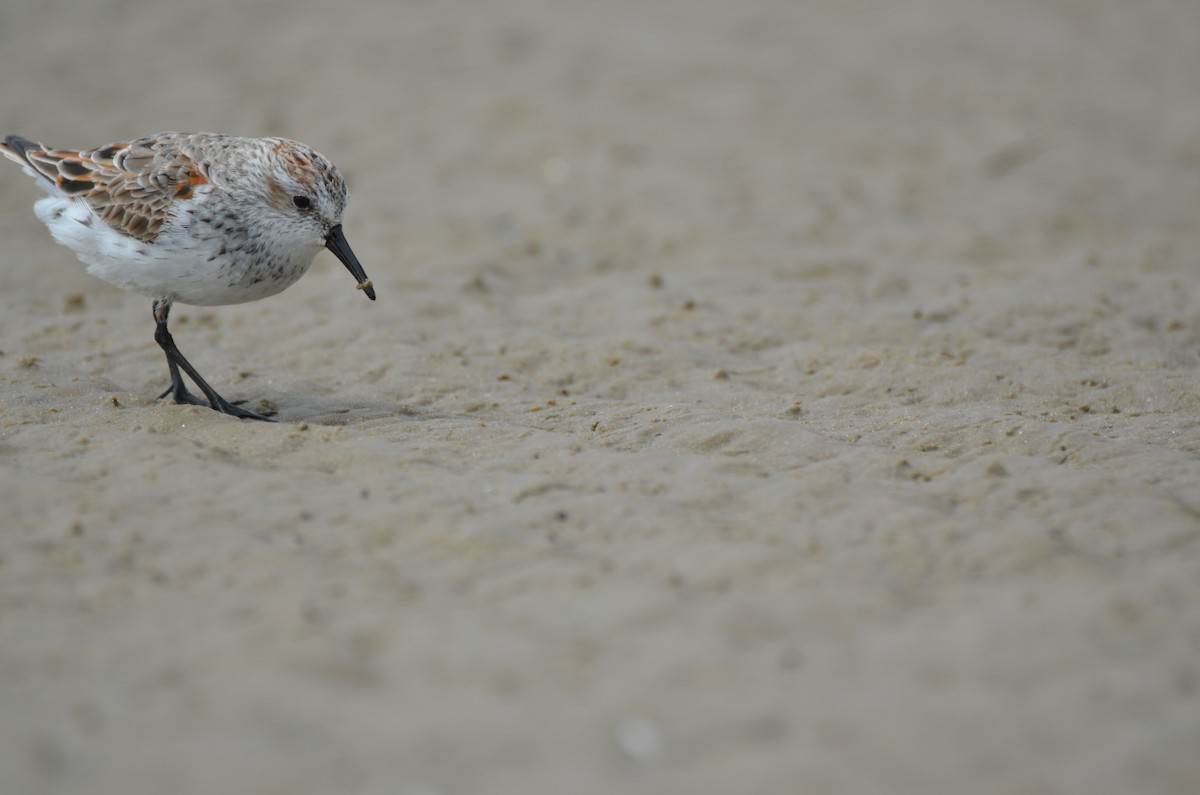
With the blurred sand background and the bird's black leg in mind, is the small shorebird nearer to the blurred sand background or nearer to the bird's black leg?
the bird's black leg

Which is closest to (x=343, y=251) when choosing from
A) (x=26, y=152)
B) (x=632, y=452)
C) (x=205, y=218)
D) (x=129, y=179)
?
(x=205, y=218)

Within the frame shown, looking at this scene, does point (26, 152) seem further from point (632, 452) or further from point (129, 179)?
point (632, 452)

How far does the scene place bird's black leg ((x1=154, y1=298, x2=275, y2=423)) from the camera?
5.71 meters

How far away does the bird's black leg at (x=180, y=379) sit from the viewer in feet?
18.7

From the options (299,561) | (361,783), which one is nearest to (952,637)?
(361,783)

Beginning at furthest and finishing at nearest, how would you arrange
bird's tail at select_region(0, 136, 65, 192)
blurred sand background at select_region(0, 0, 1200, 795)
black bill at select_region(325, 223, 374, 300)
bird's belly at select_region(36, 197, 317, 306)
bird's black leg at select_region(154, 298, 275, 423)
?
bird's tail at select_region(0, 136, 65, 192) < bird's black leg at select_region(154, 298, 275, 423) < black bill at select_region(325, 223, 374, 300) < bird's belly at select_region(36, 197, 317, 306) < blurred sand background at select_region(0, 0, 1200, 795)

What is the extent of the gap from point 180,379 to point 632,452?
2.60m

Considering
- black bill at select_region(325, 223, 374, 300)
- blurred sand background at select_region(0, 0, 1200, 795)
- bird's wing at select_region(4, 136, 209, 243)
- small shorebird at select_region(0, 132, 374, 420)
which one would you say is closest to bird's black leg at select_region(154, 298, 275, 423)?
small shorebird at select_region(0, 132, 374, 420)

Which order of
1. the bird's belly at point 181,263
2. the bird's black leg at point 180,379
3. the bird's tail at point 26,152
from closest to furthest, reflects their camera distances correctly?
the bird's belly at point 181,263, the bird's black leg at point 180,379, the bird's tail at point 26,152

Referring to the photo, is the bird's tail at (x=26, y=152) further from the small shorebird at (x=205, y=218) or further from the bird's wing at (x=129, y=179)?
the small shorebird at (x=205, y=218)

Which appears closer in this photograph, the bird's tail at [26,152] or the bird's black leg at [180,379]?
the bird's black leg at [180,379]

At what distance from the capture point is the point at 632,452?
500 cm

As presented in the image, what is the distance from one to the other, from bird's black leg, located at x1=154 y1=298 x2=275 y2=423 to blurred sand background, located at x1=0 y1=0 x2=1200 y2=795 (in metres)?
0.31

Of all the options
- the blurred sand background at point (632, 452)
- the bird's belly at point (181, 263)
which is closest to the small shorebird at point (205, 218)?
the bird's belly at point (181, 263)
